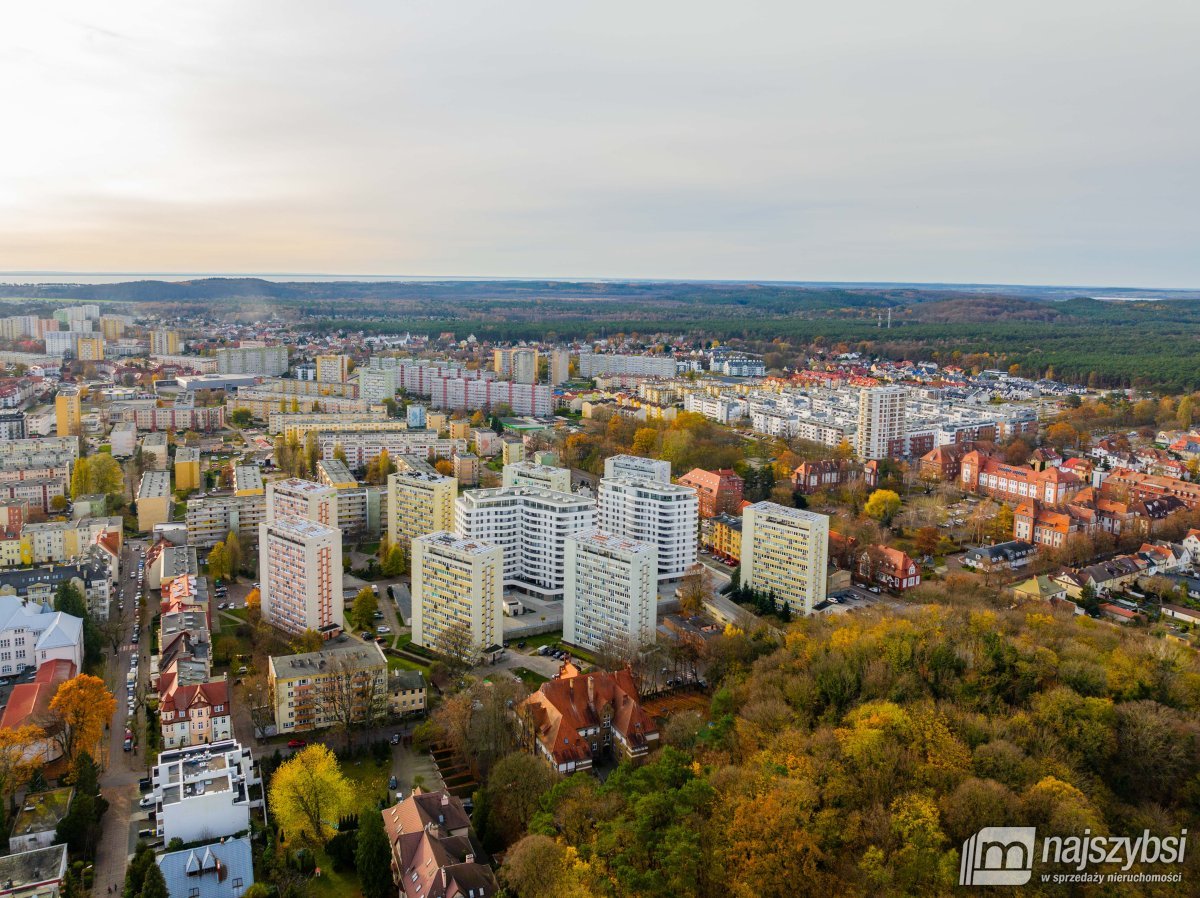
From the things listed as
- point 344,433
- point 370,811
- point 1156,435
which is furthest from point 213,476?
point 1156,435

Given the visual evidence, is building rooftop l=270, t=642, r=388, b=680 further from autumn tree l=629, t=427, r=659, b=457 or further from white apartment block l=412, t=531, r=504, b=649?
autumn tree l=629, t=427, r=659, b=457

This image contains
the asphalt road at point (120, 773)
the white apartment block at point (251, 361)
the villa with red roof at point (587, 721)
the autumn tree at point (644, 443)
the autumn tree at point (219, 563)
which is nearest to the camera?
the asphalt road at point (120, 773)

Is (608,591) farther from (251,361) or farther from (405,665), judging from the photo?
(251,361)

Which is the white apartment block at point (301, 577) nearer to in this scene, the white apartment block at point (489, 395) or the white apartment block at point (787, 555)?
the white apartment block at point (787, 555)

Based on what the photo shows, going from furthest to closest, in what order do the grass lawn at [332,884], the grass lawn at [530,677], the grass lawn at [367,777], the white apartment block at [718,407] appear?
1. the white apartment block at [718,407]
2. the grass lawn at [530,677]
3. the grass lawn at [367,777]
4. the grass lawn at [332,884]

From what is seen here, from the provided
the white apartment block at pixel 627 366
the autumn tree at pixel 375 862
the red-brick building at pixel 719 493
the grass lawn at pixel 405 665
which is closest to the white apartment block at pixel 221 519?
the grass lawn at pixel 405 665

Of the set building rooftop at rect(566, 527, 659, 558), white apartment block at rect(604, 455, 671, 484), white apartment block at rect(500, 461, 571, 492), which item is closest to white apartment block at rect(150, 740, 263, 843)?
building rooftop at rect(566, 527, 659, 558)

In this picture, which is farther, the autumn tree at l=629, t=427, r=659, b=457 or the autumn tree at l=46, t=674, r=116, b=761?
the autumn tree at l=629, t=427, r=659, b=457

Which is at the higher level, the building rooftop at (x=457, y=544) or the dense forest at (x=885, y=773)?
the building rooftop at (x=457, y=544)

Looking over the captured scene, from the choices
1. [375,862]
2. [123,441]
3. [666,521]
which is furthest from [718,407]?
[375,862]
